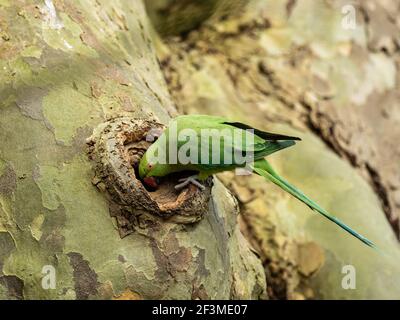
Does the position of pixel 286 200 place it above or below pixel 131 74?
below

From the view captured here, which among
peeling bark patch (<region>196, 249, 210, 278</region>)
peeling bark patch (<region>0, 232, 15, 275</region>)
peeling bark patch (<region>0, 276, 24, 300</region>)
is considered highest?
peeling bark patch (<region>0, 232, 15, 275</region>)

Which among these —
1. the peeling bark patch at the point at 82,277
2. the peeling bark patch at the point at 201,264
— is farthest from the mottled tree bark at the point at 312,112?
the peeling bark patch at the point at 82,277

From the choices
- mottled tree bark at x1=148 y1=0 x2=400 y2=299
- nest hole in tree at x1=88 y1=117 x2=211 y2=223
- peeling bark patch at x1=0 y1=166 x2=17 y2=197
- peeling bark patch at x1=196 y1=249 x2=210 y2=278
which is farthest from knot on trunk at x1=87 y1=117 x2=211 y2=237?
mottled tree bark at x1=148 y1=0 x2=400 y2=299

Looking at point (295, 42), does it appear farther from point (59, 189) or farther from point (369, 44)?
point (59, 189)

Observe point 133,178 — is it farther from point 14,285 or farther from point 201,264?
point 14,285

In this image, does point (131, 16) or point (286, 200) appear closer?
point (131, 16)

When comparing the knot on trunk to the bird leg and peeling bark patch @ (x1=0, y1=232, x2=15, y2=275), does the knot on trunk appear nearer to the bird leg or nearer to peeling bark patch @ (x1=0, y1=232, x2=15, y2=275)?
the bird leg

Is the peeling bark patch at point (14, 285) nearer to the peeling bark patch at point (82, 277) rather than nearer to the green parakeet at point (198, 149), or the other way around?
the peeling bark patch at point (82, 277)
